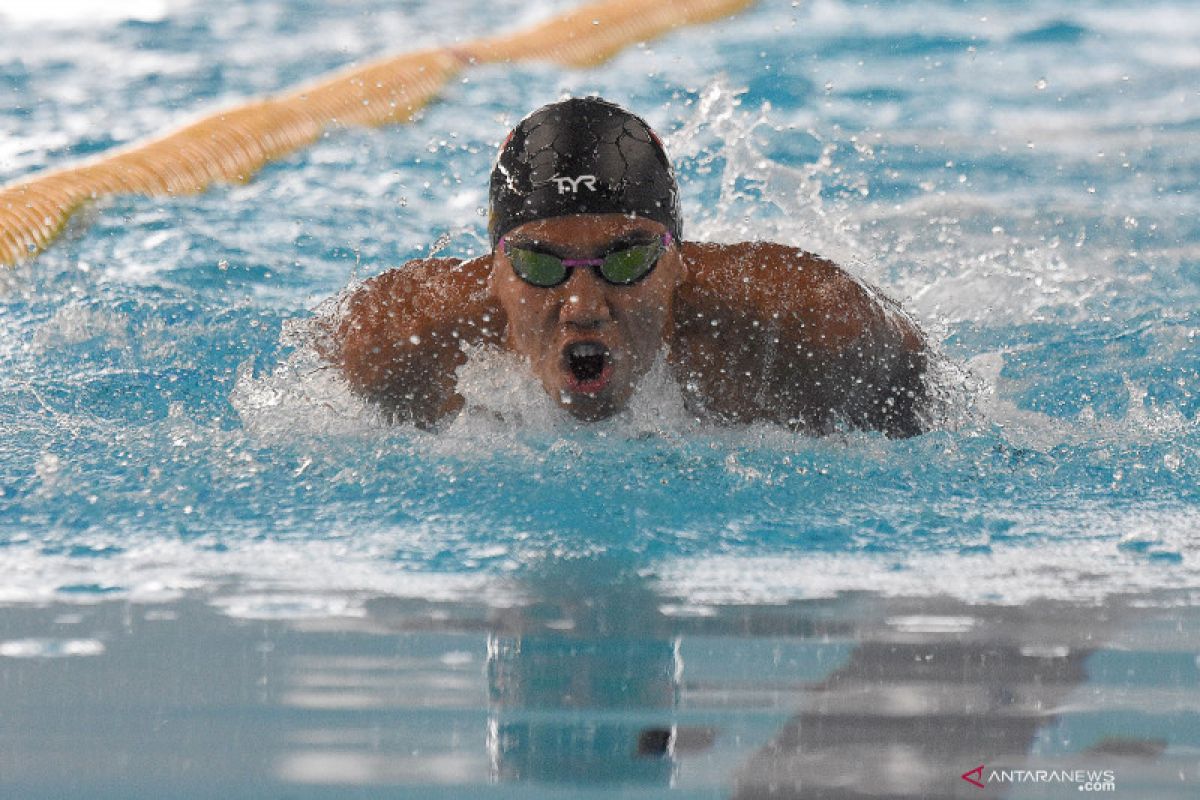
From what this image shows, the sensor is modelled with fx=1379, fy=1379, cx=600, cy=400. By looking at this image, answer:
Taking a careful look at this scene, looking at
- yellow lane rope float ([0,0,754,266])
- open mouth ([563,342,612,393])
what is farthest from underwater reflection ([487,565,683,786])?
yellow lane rope float ([0,0,754,266])

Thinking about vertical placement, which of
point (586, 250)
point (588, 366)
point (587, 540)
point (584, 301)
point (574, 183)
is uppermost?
point (574, 183)

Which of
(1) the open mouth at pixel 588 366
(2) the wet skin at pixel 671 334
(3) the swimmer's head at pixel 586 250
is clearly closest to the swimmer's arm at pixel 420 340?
(2) the wet skin at pixel 671 334

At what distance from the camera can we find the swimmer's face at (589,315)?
261cm

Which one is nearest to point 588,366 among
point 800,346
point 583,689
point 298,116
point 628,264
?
point 628,264

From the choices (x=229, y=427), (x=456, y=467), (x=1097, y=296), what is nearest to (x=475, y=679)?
(x=456, y=467)

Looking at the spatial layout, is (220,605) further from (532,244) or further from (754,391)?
(754,391)

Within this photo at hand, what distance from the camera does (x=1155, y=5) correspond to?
810cm

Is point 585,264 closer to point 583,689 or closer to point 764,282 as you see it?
point 764,282

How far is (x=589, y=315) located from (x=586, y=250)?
0.13 metres

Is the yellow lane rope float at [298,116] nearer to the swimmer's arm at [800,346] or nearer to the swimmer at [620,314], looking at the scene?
the swimmer at [620,314]

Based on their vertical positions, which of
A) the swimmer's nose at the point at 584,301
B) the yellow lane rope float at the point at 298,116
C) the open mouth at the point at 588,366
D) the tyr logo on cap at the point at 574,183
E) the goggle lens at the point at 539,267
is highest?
the yellow lane rope float at the point at 298,116

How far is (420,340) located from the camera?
297 cm

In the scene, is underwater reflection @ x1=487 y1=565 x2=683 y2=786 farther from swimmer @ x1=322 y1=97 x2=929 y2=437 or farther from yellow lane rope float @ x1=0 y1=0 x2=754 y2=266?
yellow lane rope float @ x1=0 y1=0 x2=754 y2=266

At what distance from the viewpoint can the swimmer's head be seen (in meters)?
2.62
